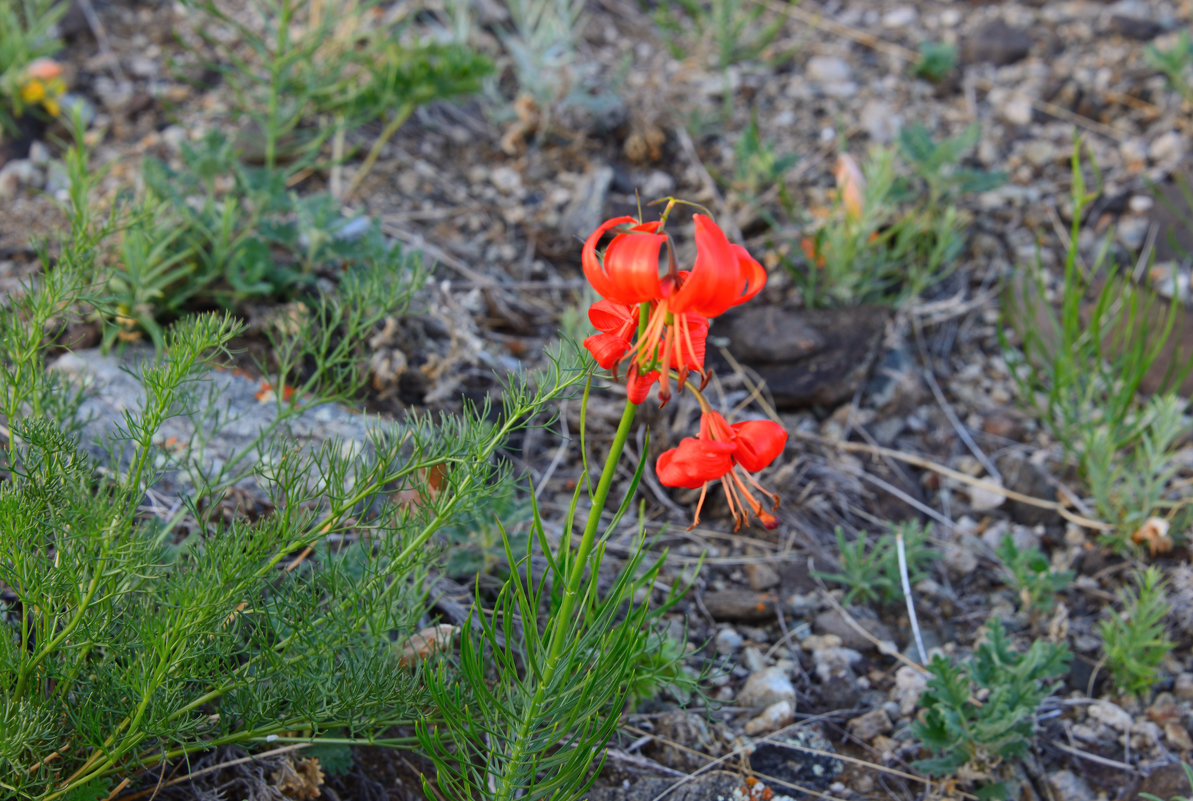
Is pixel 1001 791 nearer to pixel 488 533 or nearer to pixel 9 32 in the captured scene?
pixel 488 533

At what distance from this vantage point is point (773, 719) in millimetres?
2287

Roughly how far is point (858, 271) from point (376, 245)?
183 cm

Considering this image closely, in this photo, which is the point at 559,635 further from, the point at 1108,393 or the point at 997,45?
the point at 997,45

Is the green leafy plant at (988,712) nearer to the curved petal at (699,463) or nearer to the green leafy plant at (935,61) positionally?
the curved petal at (699,463)

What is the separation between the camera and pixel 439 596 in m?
2.37

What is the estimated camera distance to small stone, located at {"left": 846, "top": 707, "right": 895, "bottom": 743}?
91.3 inches

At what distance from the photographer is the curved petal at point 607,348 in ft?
4.58

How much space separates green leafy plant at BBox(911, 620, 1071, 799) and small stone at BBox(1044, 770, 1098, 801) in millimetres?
139

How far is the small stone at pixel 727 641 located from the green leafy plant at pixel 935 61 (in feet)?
10.9

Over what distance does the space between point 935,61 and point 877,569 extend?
2958 millimetres

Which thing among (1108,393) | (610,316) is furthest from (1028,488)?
(610,316)

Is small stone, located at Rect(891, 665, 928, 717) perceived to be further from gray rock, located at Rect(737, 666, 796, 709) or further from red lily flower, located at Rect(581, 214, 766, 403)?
red lily flower, located at Rect(581, 214, 766, 403)

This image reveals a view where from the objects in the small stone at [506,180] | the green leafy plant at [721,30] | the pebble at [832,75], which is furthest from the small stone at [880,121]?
the small stone at [506,180]

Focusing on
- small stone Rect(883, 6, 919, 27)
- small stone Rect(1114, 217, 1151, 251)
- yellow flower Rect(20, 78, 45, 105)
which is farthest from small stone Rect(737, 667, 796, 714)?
small stone Rect(883, 6, 919, 27)
